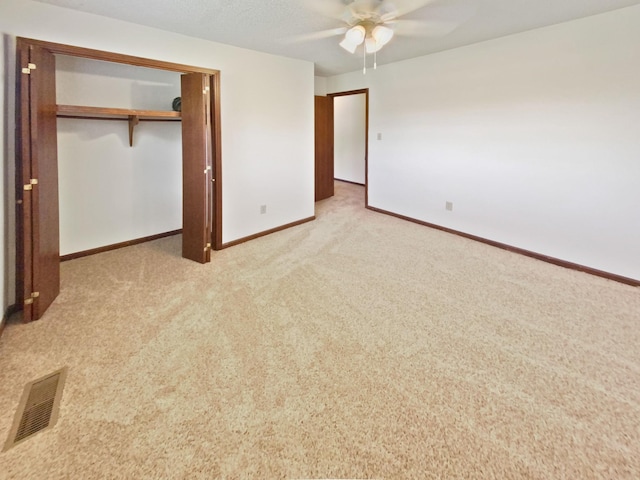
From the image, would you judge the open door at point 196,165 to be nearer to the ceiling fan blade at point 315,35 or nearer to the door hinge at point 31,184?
the ceiling fan blade at point 315,35

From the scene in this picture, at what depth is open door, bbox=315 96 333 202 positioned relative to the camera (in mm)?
6426

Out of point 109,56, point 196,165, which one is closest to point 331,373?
point 196,165

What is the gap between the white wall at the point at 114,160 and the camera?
136 inches

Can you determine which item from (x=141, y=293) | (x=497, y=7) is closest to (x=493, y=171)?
Result: (x=497, y=7)

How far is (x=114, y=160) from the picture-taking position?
12.6 feet

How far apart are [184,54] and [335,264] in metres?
2.60

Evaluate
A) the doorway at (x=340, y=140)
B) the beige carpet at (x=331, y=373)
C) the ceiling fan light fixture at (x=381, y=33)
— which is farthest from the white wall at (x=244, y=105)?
the ceiling fan light fixture at (x=381, y=33)

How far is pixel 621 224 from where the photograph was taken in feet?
10.4

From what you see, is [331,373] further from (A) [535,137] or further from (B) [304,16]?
→ (A) [535,137]

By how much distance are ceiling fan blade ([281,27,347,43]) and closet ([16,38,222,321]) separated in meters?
1.00

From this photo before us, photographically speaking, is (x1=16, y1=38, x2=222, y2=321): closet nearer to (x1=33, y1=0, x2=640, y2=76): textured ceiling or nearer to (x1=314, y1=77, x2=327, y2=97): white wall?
(x1=33, y1=0, x2=640, y2=76): textured ceiling

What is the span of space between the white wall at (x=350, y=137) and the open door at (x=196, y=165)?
16.8 ft

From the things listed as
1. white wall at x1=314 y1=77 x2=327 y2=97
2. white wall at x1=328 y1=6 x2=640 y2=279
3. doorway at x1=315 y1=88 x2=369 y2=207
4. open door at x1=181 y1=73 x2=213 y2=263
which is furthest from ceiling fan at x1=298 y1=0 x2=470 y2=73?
white wall at x1=314 y1=77 x2=327 y2=97

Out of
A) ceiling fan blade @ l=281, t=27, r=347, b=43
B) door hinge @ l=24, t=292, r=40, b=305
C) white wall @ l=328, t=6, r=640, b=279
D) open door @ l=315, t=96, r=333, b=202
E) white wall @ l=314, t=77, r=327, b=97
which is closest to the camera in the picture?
door hinge @ l=24, t=292, r=40, b=305
